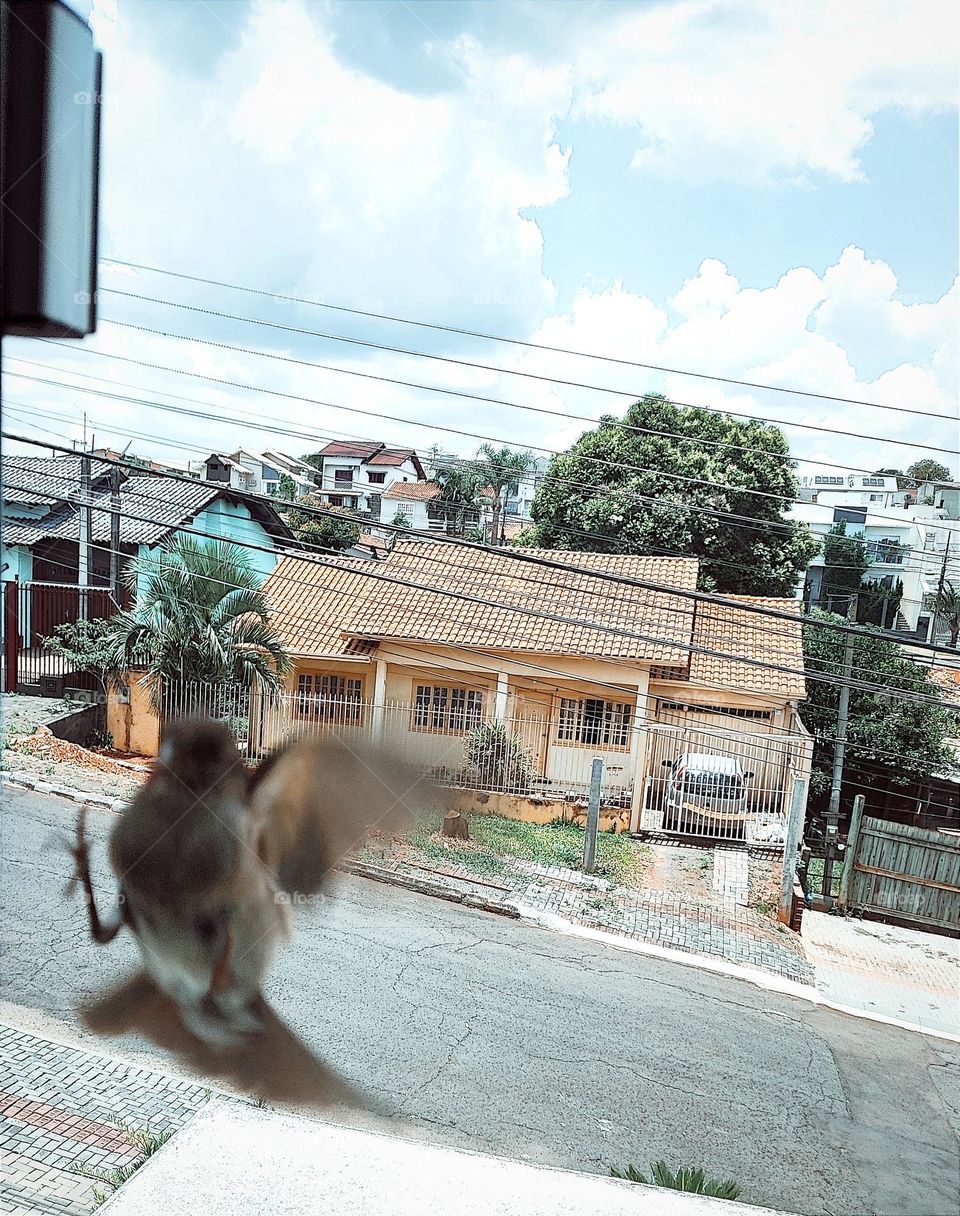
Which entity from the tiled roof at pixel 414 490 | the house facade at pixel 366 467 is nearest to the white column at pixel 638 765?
the house facade at pixel 366 467

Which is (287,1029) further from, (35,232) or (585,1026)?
(35,232)

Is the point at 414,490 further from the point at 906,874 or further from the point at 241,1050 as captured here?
Answer: the point at 241,1050

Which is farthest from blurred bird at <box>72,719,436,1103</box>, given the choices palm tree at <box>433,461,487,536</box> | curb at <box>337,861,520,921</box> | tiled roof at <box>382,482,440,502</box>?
tiled roof at <box>382,482,440,502</box>

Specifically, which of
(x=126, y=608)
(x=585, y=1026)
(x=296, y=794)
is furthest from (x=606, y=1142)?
(x=126, y=608)

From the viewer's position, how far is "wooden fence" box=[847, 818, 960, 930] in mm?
4773

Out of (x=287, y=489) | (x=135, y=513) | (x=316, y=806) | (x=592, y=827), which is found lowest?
(x=592, y=827)

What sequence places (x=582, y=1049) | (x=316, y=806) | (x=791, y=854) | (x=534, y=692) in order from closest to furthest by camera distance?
1. (x=582, y=1049)
2. (x=316, y=806)
3. (x=791, y=854)
4. (x=534, y=692)

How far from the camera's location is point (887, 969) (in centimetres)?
428

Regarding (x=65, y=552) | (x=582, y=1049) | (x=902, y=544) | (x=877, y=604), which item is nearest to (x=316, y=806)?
(x=582, y=1049)

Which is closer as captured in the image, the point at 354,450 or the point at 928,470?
the point at 928,470

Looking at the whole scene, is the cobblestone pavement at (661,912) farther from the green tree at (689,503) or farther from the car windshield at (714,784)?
the green tree at (689,503)

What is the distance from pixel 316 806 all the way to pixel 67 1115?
1428 mm

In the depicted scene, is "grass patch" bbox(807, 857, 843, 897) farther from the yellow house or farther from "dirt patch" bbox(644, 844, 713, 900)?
"dirt patch" bbox(644, 844, 713, 900)

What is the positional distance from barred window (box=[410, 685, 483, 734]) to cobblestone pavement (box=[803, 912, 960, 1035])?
2333 mm
